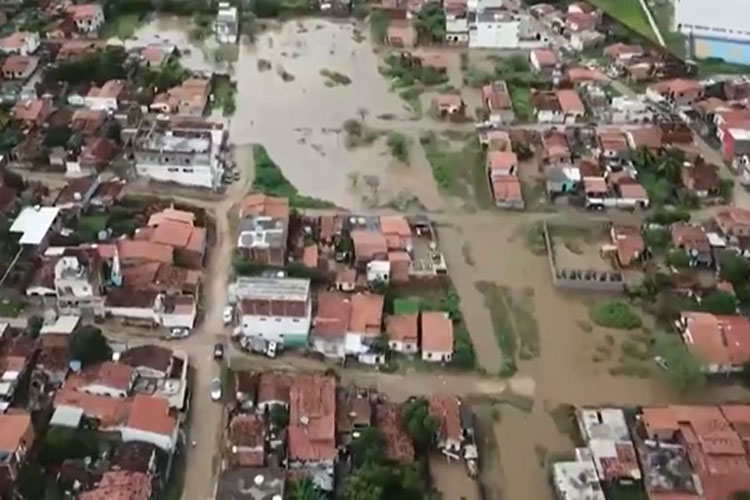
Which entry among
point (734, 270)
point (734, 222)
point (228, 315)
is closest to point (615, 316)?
point (734, 270)

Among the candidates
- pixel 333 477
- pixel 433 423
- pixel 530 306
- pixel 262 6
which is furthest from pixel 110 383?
pixel 262 6

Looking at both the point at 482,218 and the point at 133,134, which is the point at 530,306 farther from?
the point at 133,134

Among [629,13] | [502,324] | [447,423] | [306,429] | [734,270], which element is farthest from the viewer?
[629,13]

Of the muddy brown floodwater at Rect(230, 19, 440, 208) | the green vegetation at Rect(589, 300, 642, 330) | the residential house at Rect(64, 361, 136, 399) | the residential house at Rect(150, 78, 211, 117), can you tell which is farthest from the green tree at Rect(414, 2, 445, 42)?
the residential house at Rect(64, 361, 136, 399)

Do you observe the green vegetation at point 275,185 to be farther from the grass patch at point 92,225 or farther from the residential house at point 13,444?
the residential house at point 13,444

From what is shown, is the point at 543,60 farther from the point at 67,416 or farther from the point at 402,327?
the point at 67,416

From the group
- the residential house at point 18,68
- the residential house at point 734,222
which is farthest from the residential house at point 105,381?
the residential house at point 734,222

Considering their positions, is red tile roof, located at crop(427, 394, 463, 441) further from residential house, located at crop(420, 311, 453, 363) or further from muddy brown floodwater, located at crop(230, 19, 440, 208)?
muddy brown floodwater, located at crop(230, 19, 440, 208)
